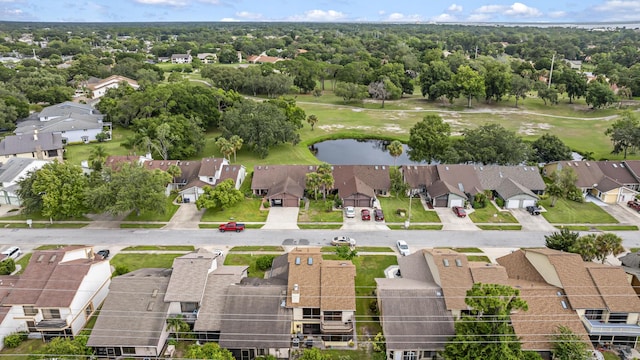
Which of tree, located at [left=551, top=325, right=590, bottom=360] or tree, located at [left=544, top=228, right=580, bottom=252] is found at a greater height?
tree, located at [left=544, top=228, right=580, bottom=252]

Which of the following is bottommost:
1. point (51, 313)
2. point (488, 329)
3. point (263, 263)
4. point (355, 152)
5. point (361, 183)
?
point (51, 313)

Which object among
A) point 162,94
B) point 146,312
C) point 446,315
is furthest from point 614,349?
point 162,94

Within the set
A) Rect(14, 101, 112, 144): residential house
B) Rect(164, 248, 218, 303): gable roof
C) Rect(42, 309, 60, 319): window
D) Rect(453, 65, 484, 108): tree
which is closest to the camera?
Rect(42, 309, 60, 319): window

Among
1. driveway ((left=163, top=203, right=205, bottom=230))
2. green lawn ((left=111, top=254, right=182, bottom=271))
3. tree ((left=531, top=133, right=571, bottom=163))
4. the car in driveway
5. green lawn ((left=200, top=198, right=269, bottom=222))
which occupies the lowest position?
green lawn ((left=111, top=254, right=182, bottom=271))

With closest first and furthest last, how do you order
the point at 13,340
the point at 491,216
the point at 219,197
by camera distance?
the point at 13,340 < the point at 219,197 < the point at 491,216

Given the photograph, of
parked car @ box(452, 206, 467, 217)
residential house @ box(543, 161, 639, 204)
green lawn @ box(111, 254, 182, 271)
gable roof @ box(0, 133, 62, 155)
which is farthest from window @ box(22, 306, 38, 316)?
residential house @ box(543, 161, 639, 204)

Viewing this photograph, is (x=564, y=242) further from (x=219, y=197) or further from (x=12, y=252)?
(x=12, y=252)

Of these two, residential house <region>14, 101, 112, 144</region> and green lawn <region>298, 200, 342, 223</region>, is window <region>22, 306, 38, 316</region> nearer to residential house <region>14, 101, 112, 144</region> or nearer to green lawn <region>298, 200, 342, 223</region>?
green lawn <region>298, 200, 342, 223</region>

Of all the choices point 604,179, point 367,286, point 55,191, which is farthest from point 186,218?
point 604,179
